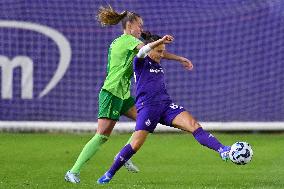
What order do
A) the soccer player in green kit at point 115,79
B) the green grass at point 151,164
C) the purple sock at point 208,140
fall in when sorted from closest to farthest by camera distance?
1. the purple sock at point 208,140
2. the green grass at point 151,164
3. the soccer player in green kit at point 115,79

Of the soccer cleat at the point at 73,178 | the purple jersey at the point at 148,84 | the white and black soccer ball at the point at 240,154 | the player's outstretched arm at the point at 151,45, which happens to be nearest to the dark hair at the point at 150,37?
the purple jersey at the point at 148,84

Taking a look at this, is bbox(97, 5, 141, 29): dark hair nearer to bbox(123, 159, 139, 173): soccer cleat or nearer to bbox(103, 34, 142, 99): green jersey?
bbox(103, 34, 142, 99): green jersey

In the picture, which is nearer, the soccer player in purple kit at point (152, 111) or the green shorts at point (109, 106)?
the soccer player in purple kit at point (152, 111)

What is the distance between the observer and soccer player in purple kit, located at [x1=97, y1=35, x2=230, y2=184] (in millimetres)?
10648

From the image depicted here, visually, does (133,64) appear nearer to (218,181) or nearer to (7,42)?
(218,181)

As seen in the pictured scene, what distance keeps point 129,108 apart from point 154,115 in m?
1.33

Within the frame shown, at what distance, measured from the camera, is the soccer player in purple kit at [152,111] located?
1065cm

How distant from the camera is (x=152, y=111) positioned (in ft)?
35.2

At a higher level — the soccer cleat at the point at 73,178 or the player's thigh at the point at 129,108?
the player's thigh at the point at 129,108

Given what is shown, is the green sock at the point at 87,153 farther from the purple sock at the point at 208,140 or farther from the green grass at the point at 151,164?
the purple sock at the point at 208,140

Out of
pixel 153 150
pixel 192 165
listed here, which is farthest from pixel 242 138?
pixel 192 165

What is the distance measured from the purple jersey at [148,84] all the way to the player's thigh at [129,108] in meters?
1.06

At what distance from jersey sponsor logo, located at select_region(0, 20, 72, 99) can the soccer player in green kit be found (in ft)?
22.0

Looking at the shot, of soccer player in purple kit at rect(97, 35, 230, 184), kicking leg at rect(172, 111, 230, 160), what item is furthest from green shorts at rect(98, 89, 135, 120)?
kicking leg at rect(172, 111, 230, 160)
